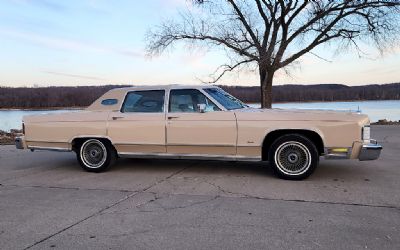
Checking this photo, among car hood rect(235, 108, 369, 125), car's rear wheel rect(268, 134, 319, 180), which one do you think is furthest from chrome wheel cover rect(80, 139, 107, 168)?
car's rear wheel rect(268, 134, 319, 180)

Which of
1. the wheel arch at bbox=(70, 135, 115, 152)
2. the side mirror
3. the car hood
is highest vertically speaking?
the side mirror

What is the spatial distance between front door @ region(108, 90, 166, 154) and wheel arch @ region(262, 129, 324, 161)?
69.6 inches

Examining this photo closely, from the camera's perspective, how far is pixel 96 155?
757cm

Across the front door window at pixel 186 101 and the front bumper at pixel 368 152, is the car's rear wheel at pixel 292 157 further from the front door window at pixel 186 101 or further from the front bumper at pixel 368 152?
the front door window at pixel 186 101

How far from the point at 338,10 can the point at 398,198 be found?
1737 cm

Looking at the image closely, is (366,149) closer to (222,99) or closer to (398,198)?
(398,198)

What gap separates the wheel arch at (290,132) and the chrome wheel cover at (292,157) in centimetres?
20

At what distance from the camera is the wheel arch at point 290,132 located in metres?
6.55

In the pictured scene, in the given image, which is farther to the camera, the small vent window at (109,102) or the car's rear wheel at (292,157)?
the small vent window at (109,102)

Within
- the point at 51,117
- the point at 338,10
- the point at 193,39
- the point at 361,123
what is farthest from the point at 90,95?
the point at 361,123

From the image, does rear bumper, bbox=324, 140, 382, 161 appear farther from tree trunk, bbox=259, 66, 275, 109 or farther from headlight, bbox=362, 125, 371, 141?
tree trunk, bbox=259, 66, 275, 109

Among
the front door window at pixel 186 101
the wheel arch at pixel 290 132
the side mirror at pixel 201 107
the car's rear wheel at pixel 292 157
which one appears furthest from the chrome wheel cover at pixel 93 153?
the car's rear wheel at pixel 292 157

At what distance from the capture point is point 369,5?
2002 cm

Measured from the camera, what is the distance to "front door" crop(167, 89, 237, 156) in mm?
6766
